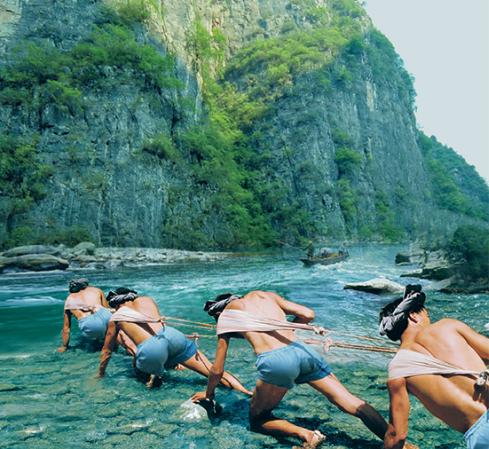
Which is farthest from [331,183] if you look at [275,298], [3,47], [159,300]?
[275,298]

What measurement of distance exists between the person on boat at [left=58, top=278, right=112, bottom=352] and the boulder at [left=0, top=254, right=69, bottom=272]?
56.2 feet

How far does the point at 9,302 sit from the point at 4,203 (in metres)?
17.1

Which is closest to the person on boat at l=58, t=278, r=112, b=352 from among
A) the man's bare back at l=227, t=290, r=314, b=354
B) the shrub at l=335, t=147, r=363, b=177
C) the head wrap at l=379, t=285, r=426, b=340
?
the man's bare back at l=227, t=290, r=314, b=354

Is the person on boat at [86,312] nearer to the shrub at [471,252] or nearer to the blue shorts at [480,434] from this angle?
the blue shorts at [480,434]

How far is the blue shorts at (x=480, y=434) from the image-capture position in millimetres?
2418

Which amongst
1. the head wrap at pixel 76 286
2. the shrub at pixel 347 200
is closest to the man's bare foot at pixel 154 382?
the head wrap at pixel 76 286

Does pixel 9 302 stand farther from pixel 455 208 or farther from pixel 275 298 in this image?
pixel 455 208

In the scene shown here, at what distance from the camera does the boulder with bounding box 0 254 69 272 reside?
22203 mm

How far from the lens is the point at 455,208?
77812mm

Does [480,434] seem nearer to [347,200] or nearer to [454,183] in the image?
[347,200]

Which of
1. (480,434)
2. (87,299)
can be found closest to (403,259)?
(87,299)

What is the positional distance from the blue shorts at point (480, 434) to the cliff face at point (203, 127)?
28.7m

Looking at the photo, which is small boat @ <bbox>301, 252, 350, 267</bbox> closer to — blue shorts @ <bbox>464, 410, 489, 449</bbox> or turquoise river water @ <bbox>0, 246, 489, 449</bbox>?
turquoise river water @ <bbox>0, 246, 489, 449</bbox>

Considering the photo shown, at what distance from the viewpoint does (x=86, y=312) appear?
23.1 ft
